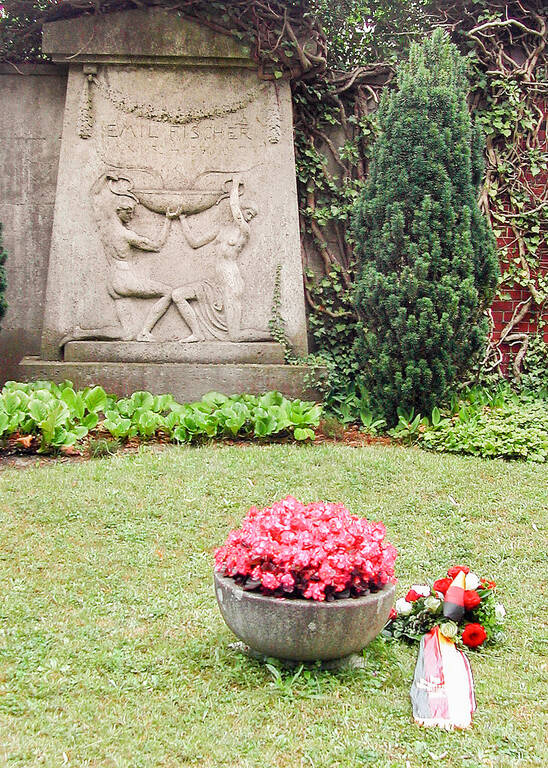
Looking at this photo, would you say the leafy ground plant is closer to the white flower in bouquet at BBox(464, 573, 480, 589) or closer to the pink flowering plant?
the white flower in bouquet at BBox(464, 573, 480, 589)

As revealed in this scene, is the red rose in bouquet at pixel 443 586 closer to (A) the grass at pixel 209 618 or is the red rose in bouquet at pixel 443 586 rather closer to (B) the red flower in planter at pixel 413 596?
(B) the red flower in planter at pixel 413 596

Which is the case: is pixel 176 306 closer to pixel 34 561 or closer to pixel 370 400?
pixel 370 400

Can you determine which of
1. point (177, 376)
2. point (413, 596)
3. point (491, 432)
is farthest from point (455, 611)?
point (177, 376)

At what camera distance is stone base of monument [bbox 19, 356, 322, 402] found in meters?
6.58

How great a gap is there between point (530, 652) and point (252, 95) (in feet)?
18.4

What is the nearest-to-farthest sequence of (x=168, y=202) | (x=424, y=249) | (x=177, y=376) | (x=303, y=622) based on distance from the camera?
(x=303, y=622) → (x=424, y=249) → (x=177, y=376) → (x=168, y=202)

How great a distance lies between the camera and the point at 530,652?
3.13 meters

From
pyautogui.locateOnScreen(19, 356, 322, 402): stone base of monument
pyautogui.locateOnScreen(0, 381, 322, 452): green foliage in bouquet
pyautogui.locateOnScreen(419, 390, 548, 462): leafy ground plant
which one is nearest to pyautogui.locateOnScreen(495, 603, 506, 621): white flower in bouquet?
pyautogui.locateOnScreen(419, 390, 548, 462): leafy ground plant

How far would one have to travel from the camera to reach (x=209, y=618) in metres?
3.28

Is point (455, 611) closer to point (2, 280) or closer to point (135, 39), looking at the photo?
point (2, 280)

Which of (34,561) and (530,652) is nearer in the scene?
(530,652)

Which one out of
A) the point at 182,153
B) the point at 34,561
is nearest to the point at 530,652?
the point at 34,561

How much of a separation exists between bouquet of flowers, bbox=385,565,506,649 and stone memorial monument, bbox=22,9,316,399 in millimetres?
3817

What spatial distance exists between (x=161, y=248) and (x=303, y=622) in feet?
16.3
